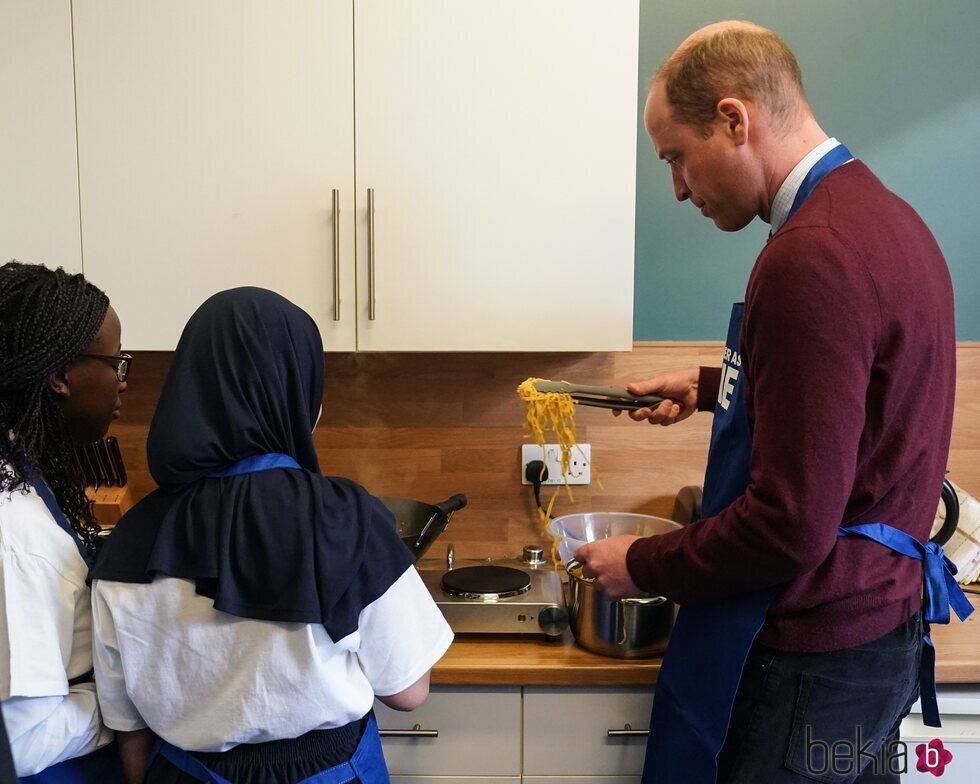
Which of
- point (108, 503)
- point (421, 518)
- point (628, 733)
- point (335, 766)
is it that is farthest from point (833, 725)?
point (108, 503)

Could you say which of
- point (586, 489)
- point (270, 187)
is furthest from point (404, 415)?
point (270, 187)

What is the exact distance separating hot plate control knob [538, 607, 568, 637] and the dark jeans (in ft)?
1.49

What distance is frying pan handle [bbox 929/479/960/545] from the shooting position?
5.83 ft

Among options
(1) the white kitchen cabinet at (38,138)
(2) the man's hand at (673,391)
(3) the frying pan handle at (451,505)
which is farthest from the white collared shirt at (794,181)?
(1) the white kitchen cabinet at (38,138)

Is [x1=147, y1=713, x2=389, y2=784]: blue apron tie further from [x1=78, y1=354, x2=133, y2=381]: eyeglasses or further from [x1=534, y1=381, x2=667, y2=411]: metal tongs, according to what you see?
[x1=534, y1=381, x2=667, y2=411]: metal tongs

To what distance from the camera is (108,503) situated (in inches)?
78.9

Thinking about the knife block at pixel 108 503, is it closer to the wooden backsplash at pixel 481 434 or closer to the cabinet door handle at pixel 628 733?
the wooden backsplash at pixel 481 434

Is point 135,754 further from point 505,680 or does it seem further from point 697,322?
point 697,322

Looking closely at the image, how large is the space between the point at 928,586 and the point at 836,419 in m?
0.39

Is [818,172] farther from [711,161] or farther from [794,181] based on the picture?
[711,161]

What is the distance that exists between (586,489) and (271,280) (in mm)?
905

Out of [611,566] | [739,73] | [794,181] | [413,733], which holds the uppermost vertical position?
[739,73]

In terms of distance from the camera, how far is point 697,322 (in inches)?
82.0

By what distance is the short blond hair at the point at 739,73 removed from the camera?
1205 mm
